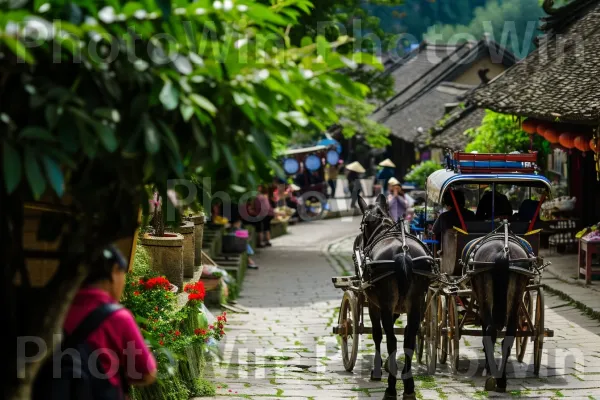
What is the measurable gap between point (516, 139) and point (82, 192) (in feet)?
69.7

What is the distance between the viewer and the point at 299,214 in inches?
1423

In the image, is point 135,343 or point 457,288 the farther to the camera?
point 457,288

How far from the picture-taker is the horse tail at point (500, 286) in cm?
1053

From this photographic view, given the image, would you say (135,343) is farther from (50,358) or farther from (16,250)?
(16,250)

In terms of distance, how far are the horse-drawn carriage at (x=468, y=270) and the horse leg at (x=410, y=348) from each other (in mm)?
23

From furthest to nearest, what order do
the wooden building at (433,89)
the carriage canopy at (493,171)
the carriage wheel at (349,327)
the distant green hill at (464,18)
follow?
the distant green hill at (464,18) → the wooden building at (433,89) → the carriage canopy at (493,171) → the carriage wheel at (349,327)

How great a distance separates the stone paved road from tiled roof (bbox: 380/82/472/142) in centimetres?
2300

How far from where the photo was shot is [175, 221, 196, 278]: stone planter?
40.8ft

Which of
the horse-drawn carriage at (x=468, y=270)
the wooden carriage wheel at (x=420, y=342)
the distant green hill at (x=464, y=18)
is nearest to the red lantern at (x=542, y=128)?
the horse-drawn carriage at (x=468, y=270)

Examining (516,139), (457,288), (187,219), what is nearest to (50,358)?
(457,288)

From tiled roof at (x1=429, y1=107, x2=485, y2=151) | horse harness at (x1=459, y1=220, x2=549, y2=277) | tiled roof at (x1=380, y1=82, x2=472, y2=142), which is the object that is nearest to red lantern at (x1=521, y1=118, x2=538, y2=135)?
tiled roof at (x1=429, y1=107, x2=485, y2=151)

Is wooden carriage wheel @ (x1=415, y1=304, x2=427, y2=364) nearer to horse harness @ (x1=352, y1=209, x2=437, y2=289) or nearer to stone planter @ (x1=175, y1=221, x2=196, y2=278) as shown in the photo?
horse harness @ (x1=352, y1=209, x2=437, y2=289)

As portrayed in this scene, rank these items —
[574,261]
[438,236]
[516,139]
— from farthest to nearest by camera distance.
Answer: [516,139] < [574,261] < [438,236]

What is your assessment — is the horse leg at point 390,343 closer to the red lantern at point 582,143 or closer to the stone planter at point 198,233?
the stone planter at point 198,233
